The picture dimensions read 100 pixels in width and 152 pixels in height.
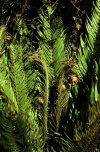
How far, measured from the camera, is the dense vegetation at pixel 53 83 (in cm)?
204

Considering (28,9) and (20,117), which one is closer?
(20,117)

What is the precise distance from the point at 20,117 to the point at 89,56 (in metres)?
1.03

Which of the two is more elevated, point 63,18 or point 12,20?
point 12,20

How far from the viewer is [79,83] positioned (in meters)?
2.68

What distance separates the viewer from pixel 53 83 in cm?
268

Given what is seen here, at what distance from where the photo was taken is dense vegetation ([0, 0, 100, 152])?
2.04m

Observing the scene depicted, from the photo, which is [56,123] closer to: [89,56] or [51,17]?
[89,56]

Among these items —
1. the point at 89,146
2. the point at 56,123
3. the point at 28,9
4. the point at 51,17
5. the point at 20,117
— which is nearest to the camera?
the point at 20,117

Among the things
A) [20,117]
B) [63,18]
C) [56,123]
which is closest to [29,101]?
[56,123]

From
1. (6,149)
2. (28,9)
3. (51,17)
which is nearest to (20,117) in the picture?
(6,149)

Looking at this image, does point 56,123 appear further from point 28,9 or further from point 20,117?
point 28,9

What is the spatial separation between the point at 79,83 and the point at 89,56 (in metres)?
0.25

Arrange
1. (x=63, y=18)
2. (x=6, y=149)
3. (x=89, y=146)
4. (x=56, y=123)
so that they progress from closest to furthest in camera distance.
→ (x=89, y=146) → (x=6, y=149) → (x=56, y=123) → (x=63, y=18)

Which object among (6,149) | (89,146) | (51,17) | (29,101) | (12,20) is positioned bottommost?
(89,146)
